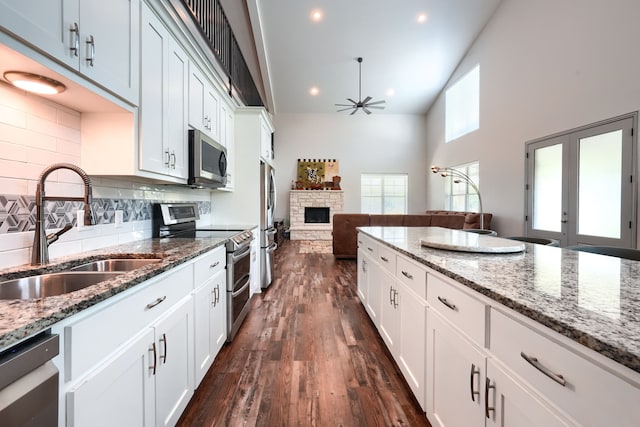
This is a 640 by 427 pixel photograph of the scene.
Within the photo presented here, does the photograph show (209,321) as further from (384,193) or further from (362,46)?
(384,193)

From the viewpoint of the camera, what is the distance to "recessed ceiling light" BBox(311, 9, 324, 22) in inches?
219

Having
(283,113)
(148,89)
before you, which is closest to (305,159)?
(283,113)

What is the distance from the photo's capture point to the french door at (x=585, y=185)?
11.5 ft

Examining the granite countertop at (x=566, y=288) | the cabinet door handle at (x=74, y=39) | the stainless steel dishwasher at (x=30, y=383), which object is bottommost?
the stainless steel dishwasher at (x=30, y=383)

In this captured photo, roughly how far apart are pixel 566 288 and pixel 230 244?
1974 millimetres

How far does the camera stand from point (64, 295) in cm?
82

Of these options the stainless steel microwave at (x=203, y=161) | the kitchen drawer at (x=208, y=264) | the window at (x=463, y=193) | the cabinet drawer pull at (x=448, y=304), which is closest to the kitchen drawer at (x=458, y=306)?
the cabinet drawer pull at (x=448, y=304)

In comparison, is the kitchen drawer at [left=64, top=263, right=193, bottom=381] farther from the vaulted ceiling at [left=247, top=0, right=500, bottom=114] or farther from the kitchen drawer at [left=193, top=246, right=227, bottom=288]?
the vaulted ceiling at [left=247, top=0, right=500, bottom=114]

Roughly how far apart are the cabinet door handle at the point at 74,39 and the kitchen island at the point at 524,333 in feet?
5.47

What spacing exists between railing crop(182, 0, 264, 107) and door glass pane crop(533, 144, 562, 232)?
15.8 feet

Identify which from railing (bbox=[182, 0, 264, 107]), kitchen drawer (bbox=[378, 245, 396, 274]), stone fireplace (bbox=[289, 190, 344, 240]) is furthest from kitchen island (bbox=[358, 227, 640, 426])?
stone fireplace (bbox=[289, 190, 344, 240])

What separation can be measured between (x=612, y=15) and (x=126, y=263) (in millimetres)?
5670

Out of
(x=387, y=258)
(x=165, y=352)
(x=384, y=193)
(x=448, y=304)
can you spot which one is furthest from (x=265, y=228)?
(x=384, y=193)

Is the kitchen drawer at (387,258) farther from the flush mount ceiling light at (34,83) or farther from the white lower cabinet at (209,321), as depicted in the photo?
the flush mount ceiling light at (34,83)
